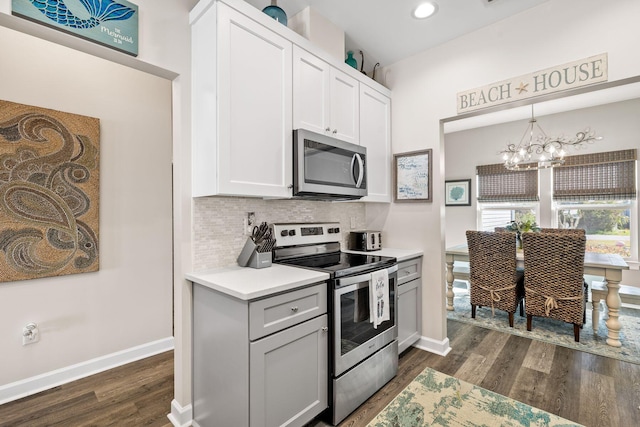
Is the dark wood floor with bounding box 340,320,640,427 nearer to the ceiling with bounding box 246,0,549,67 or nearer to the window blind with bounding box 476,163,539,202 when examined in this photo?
the window blind with bounding box 476,163,539,202

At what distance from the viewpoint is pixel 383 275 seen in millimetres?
2168

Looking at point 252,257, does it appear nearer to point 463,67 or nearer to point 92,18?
point 92,18

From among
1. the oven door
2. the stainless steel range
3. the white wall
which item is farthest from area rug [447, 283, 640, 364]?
the oven door

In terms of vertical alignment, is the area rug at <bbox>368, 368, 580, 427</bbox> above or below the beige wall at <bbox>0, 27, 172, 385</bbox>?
below

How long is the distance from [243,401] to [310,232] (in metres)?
1.34

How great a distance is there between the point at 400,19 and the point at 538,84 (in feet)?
3.71

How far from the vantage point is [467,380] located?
7.60 feet

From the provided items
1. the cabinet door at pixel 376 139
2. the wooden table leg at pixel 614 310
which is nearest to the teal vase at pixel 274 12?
the cabinet door at pixel 376 139

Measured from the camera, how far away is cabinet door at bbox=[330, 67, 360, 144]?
2.37m

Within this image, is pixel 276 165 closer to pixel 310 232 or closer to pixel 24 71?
pixel 310 232

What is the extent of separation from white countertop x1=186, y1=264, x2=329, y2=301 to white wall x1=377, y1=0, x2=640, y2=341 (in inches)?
56.0

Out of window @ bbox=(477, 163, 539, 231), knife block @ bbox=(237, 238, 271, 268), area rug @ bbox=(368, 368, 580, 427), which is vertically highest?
window @ bbox=(477, 163, 539, 231)

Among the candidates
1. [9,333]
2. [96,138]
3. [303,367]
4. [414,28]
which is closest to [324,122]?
[414,28]

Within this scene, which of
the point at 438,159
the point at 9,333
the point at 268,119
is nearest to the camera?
the point at 268,119
